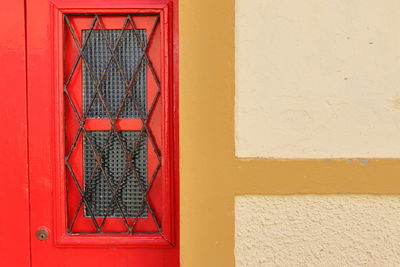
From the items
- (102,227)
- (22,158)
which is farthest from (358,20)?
(22,158)

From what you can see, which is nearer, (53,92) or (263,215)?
(263,215)

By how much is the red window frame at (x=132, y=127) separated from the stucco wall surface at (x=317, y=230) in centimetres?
40

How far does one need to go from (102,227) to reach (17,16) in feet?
3.35

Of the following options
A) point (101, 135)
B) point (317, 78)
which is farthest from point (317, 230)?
point (101, 135)

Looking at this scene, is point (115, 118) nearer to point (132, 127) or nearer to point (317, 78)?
point (132, 127)

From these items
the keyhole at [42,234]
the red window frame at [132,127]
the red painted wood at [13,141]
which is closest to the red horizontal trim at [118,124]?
the red window frame at [132,127]

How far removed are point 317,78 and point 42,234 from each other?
137cm

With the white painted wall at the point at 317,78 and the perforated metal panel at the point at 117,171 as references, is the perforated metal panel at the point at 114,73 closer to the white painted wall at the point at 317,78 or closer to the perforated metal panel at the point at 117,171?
the perforated metal panel at the point at 117,171

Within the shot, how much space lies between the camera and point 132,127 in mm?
1838

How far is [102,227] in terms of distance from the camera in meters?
1.87

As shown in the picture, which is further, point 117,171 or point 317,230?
point 117,171

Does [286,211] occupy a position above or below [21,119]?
below

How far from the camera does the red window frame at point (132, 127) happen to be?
1.80 meters

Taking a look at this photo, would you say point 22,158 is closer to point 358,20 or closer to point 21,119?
point 21,119
